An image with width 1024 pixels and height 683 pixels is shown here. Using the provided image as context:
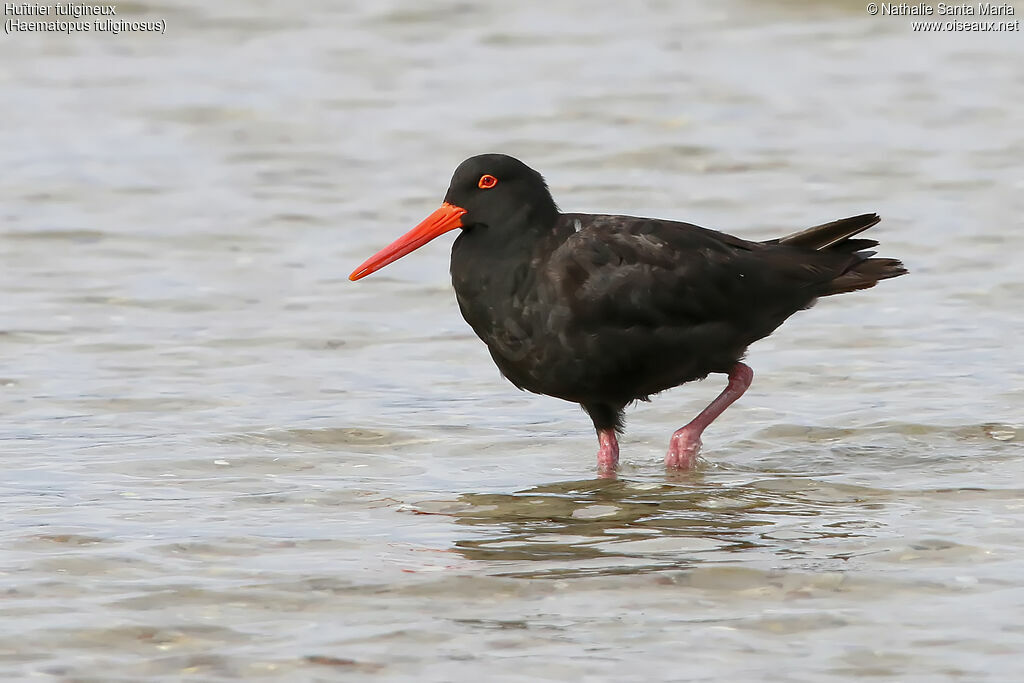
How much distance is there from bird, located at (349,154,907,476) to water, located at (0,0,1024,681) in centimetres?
42

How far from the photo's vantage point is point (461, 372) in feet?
28.9

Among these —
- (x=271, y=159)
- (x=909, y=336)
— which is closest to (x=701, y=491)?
(x=909, y=336)

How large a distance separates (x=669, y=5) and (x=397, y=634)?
1409 centimetres

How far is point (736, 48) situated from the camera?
54.2ft

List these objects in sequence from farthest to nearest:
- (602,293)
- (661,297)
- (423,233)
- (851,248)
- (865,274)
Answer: (851,248), (865,274), (423,233), (661,297), (602,293)

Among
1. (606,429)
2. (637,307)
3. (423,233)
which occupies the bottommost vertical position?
(606,429)

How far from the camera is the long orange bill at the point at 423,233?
6.98m

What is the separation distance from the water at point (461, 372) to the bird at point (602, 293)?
1.37 ft

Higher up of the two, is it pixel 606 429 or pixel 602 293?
pixel 602 293

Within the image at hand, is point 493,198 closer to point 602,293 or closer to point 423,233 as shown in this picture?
point 423,233

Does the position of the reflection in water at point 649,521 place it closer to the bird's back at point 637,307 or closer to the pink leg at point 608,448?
the pink leg at point 608,448

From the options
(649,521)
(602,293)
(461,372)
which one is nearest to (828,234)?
(602,293)

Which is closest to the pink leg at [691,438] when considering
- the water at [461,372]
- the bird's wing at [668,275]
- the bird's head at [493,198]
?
the water at [461,372]

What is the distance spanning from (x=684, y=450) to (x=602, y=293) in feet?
2.74
